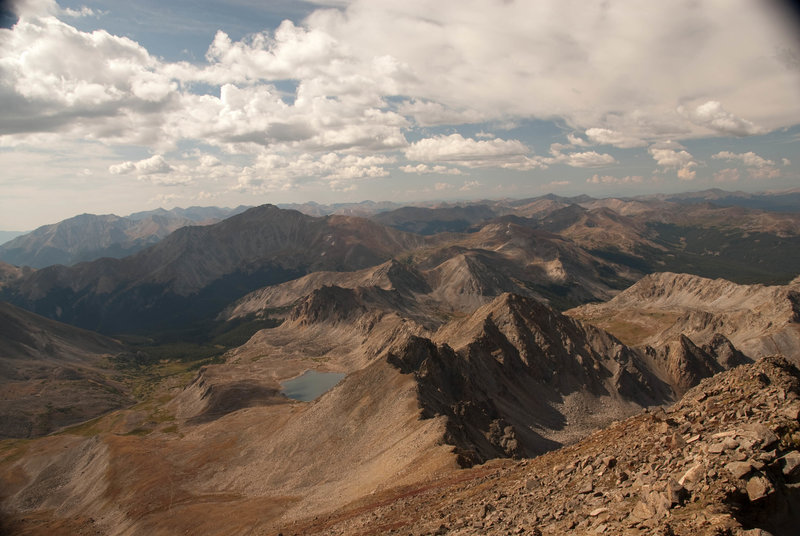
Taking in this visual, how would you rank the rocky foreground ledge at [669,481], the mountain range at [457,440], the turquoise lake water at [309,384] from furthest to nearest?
the turquoise lake water at [309,384] < the mountain range at [457,440] < the rocky foreground ledge at [669,481]

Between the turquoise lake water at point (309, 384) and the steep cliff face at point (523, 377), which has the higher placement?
the steep cliff face at point (523, 377)

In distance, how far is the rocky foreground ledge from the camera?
63.1ft

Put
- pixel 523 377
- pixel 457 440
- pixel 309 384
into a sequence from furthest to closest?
pixel 309 384 → pixel 523 377 → pixel 457 440

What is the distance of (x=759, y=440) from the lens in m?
21.2

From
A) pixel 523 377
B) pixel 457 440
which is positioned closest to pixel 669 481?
pixel 457 440

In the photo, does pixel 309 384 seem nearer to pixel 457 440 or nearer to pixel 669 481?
pixel 457 440

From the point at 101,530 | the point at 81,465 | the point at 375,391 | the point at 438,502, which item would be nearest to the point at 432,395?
the point at 375,391

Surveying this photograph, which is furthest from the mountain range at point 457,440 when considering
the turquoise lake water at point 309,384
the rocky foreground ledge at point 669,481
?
the turquoise lake water at point 309,384

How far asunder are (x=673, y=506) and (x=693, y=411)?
37.2 feet

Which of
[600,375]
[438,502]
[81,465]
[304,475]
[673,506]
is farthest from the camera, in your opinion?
[600,375]

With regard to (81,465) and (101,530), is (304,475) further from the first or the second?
(81,465)

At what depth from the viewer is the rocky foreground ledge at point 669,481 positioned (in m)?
19.2

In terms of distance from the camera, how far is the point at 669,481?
21.0 meters

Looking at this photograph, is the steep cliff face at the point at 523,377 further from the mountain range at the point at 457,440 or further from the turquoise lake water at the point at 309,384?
the turquoise lake water at the point at 309,384
